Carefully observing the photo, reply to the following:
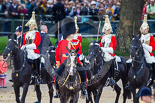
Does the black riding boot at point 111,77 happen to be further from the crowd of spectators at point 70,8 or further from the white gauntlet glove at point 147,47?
the crowd of spectators at point 70,8

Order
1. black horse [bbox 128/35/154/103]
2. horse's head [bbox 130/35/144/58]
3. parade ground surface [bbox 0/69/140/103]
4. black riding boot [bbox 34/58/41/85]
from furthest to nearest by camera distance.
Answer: parade ground surface [bbox 0/69/140/103] → black riding boot [bbox 34/58/41/85] → black horse [bbox 128/35/154/103] → horse's head [bbox 130/35/144/58]

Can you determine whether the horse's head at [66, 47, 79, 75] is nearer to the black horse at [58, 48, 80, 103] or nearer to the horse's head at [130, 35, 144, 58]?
the black horse at [58, 48, 80, 103]

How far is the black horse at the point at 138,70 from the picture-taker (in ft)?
49.5

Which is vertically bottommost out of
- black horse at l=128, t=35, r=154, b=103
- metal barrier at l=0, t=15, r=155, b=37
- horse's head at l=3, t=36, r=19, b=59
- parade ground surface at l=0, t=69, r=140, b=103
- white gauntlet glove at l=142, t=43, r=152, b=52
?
parade ground surface at l=0, t=69, r=140, b=103

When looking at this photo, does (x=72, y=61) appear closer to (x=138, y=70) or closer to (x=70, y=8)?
(x=138, y=70)

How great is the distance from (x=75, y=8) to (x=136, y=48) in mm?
13351

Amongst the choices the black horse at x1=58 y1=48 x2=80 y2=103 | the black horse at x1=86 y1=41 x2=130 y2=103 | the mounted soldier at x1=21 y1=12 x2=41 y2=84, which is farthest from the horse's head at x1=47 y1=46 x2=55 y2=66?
the black horse at x1=58 y1=48 x2=80 y2=103

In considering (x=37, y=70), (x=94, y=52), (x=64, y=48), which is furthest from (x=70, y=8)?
(x=64, y=48)

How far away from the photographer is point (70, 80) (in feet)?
43.0

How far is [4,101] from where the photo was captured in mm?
16750

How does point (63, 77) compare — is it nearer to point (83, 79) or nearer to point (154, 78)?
point (83, 79)

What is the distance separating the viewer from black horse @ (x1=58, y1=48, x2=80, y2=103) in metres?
12.8

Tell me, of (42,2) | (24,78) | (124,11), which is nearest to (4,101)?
(24,78)

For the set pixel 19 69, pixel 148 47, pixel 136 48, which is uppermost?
pixel 136 48
